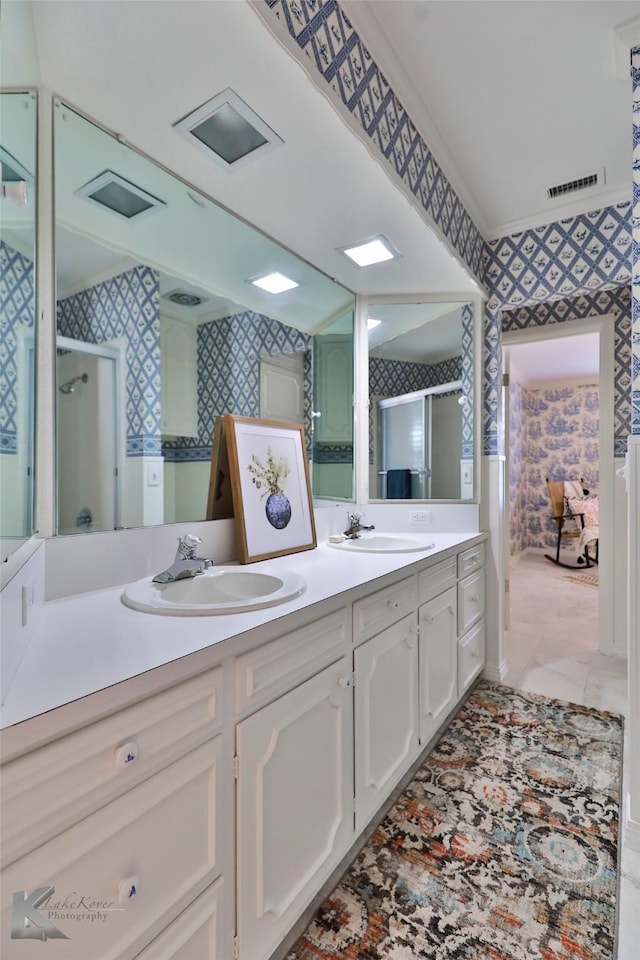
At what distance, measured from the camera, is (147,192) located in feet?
4.64

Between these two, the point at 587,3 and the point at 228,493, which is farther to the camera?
the point at 228,493

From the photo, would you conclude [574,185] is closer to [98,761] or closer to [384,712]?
[384,712]

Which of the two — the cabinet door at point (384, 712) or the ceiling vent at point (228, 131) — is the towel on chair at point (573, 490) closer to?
the cabinet door at point (384, 712)

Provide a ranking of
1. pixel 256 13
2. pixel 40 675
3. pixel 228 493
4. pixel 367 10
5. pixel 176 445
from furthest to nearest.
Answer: pixel 228 493 < pixel 176 445 < pixel 367 10 < pixel 256 13 < pixel 40 675

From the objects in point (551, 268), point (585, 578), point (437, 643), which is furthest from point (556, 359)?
point (437, 643)

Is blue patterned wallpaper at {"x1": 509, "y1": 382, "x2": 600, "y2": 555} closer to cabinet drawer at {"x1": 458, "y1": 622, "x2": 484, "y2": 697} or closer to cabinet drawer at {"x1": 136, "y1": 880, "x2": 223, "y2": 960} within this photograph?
cabinet drawer at {"x1": 458, "y1": 622, "x2": 484, "y2": 697}

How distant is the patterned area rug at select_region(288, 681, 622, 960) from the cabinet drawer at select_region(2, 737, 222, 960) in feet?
1.93

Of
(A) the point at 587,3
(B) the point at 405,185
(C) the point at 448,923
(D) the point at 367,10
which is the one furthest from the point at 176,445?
(A) the point at 587,3

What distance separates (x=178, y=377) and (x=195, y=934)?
1.40 metres

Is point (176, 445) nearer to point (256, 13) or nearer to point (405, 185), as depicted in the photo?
point (256, 13)

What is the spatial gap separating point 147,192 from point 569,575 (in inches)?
220

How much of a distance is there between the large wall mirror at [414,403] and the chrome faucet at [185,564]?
4.45 ft

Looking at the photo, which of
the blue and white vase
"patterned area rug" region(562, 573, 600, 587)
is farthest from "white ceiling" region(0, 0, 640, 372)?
"patterned area rug" region(562, 573, 600, 587)

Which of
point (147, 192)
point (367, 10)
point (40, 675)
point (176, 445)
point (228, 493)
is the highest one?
point (367, 10)
